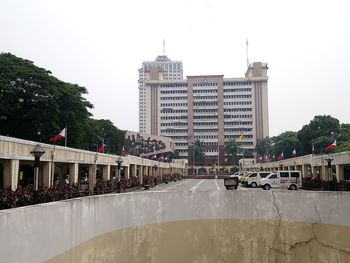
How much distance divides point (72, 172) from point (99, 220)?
15.8 meters

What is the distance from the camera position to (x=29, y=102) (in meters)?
44.3

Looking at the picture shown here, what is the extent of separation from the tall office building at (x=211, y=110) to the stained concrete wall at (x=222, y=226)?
12956cm

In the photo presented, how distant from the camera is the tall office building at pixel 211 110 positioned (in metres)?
154

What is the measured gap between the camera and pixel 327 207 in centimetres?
2125

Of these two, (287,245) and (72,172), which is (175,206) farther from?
(72,172)

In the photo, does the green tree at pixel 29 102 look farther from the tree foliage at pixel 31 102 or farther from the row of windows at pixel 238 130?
the row of windows at pixel 238 130

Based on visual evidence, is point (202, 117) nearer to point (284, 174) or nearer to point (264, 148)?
point (264, 148)

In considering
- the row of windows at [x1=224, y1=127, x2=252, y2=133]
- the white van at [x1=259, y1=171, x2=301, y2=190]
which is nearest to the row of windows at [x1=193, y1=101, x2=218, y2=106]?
the row of windows at [x1=224, y1=127, x2=252, y2=133]

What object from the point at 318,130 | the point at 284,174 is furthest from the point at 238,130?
the point at 284,174

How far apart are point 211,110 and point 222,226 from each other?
13576 centimetres

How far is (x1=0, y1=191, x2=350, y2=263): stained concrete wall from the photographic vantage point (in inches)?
738

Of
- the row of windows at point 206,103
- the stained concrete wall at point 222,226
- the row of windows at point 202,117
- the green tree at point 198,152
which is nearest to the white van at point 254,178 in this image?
the stained concrete wall at point 222,226

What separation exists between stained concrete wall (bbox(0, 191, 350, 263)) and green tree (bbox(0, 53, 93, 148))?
86.8 feet

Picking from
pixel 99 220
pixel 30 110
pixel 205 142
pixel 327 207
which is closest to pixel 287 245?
pixel 327 207
